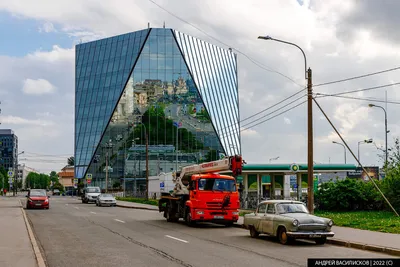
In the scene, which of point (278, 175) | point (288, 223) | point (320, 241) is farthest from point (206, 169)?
point (278, 175)

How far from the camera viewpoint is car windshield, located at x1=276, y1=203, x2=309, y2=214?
18.6 metres

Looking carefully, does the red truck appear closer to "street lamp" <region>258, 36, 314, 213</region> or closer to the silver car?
"street lamp" <region>258, 36, 314, 213</region>

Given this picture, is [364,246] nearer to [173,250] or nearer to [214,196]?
[173,250]

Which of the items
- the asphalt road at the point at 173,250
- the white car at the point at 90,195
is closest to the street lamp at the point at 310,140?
the asphalt road at the point at 173,250

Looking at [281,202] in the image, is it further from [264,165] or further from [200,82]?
[200,82]

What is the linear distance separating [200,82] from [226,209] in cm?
7329

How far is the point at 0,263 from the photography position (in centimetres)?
1250

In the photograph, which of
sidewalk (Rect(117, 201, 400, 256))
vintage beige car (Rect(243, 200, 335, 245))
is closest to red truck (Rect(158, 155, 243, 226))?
vintage beige car (Rect(243, 200, 335, 245))

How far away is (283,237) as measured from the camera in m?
17.5

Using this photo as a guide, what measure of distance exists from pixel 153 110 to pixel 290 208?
8116cm

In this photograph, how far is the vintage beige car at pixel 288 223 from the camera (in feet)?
55.9

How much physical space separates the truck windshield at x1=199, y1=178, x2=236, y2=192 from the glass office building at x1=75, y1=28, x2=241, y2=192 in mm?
→ 68294

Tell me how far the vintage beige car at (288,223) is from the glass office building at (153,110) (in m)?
75.1

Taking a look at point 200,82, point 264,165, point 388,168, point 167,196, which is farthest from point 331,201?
point 200,82
